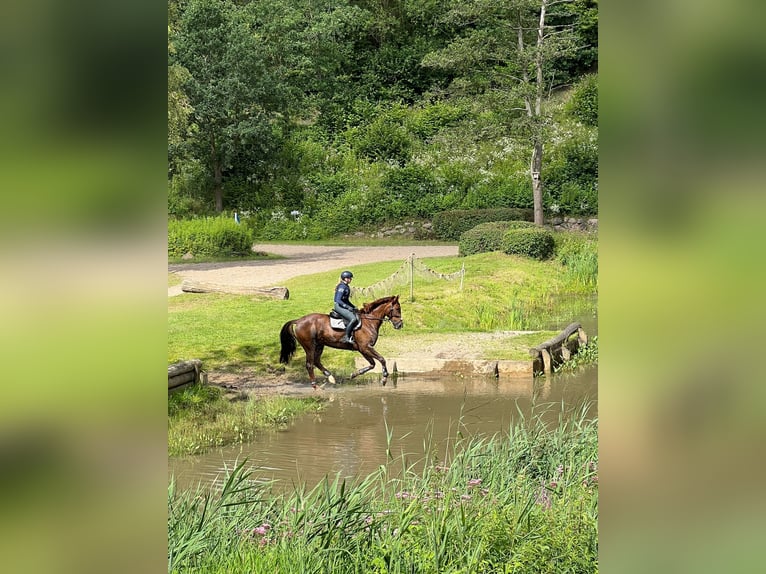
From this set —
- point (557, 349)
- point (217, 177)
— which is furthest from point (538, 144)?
point (217, 177)

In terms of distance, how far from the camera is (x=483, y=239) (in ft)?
43.9

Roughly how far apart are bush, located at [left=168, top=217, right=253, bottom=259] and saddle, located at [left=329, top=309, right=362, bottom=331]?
213 inches

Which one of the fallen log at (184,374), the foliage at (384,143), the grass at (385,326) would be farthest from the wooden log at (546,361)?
the foliage at (384,143)

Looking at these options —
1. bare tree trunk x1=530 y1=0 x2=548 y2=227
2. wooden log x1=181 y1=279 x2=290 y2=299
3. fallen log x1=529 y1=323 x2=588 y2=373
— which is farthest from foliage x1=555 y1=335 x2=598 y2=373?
bare tree trunk x1=530 y1=0 x2=548 y2=227

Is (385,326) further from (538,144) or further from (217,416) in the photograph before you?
(538,144)

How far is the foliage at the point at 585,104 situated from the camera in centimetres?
1745

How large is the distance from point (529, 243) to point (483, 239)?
782mm

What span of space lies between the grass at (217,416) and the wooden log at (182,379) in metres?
0.13
